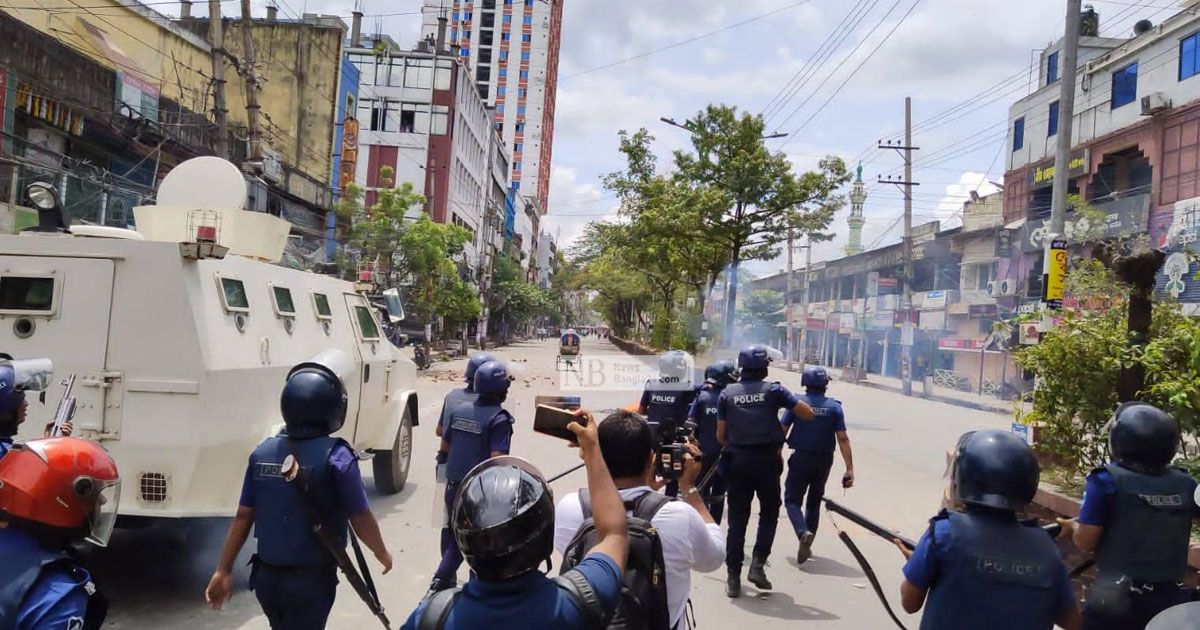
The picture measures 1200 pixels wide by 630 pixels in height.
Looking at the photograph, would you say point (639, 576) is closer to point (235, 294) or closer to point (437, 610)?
point (437, 610)

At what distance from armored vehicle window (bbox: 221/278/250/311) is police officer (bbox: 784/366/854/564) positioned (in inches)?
155

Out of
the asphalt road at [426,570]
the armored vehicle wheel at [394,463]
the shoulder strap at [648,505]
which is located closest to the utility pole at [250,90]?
the asphalt road at [426,570]

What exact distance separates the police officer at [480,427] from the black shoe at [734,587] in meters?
1.89

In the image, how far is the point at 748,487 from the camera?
5.74 metres

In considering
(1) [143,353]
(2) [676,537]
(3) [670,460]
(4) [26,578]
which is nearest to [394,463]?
(1) [143,353]

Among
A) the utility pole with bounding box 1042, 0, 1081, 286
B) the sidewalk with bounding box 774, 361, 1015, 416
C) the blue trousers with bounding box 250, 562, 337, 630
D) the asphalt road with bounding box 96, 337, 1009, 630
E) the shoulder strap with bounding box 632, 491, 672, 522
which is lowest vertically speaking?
the asphalt road with bounding box 96, 337, 1009, 630

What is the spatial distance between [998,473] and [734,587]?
353 centimetres

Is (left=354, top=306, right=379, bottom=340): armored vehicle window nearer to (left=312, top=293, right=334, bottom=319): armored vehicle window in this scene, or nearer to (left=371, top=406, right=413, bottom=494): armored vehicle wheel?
(left=312, top=293, right=334, bottom=319): armored vehicle window

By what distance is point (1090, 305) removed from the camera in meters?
7.77

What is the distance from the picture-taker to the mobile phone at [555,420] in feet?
7.95

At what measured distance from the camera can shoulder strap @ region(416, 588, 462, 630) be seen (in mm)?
1794

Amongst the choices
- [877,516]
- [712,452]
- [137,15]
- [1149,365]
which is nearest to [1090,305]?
[1149,365]

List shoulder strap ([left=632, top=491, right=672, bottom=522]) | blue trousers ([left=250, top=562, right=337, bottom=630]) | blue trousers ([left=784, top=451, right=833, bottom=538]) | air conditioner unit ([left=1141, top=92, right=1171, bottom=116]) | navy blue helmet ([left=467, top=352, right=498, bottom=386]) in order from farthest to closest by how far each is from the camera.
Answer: air conditioner unit ([left=1141, top=92, right=1171, bottom=116]) < blue trousers ([left=784, top=451, right=833, bottom=538]) < navy blue helmet ([left=467, top=352, right=498, bottom=386]) < blue trousers ([left=250, top=562, right=337, bottom=630]) < shoulder strap ([left=632, top=491, right=672, bottom=522])

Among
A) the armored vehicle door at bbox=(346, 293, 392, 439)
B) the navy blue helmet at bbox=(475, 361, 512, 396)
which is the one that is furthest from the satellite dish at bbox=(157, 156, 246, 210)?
the navy blue helmet at bbox=(475, 361, 512, 396)
